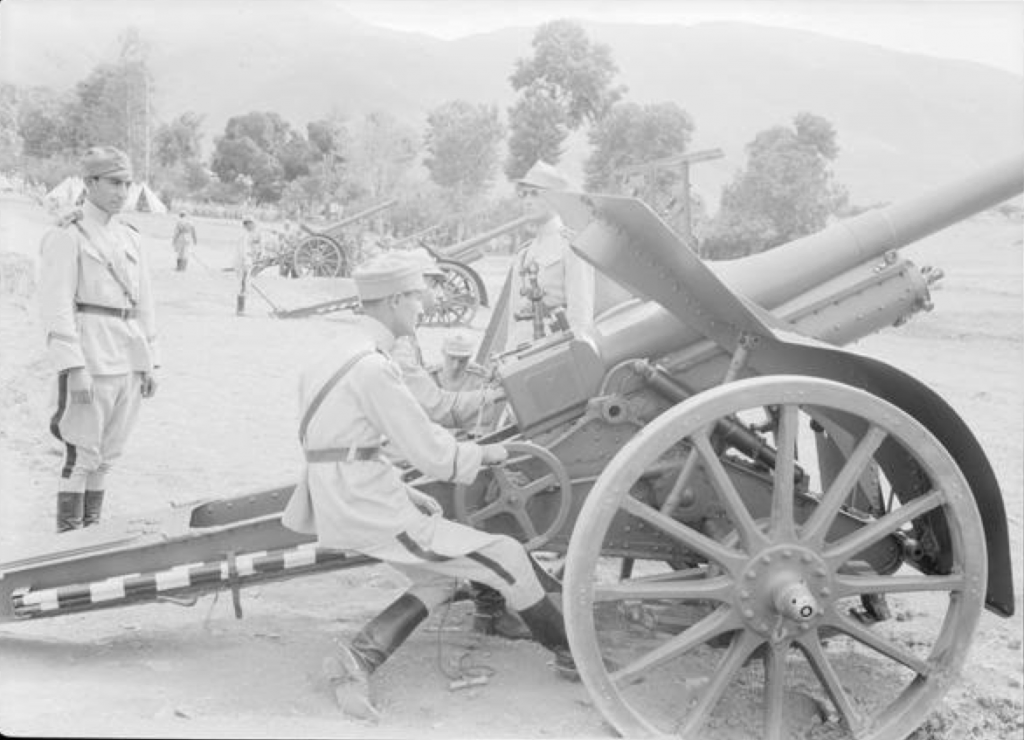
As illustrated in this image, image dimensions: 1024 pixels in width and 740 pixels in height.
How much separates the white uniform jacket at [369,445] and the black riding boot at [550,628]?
0.46 metres

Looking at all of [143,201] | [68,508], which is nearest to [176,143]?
[143,201]

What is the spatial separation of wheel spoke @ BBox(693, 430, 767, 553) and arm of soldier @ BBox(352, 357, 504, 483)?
0.74m

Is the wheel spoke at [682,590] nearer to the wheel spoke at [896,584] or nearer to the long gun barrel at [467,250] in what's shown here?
the wheel spoke at [896,584]

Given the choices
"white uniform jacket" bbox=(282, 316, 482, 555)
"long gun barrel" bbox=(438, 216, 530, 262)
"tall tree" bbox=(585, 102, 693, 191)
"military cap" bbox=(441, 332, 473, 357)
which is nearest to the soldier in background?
"military cap" bbox=(441, 332, 473, 357)

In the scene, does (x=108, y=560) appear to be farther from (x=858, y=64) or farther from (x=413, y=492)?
(x=858, y=64)

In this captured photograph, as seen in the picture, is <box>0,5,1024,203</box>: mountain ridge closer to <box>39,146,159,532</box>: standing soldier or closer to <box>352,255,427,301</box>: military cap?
<box>39,146,159,532</box>: standing soldier

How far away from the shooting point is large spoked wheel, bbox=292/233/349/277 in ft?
66.5

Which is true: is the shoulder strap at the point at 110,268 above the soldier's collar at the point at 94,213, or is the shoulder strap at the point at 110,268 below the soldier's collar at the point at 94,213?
below

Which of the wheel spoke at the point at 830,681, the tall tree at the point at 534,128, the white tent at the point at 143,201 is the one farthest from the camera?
the white tent at the point at 143,201

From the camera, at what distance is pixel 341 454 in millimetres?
3553

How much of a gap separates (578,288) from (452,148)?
2757 cm

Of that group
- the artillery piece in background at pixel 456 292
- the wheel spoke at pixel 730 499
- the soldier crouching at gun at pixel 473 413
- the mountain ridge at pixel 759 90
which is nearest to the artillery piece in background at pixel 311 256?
the artillery piece in background at pixel 456 292

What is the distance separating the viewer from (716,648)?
4.43 m

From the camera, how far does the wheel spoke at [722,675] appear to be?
3459 millimetres
